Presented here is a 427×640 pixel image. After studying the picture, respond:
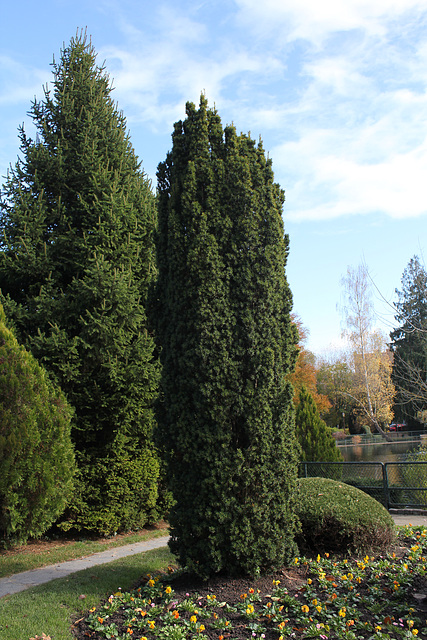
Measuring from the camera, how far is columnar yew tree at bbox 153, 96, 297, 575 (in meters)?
4.70

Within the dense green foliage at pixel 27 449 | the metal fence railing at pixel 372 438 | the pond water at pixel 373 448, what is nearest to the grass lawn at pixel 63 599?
the dense green foliage at pixel 27 449

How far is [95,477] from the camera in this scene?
8.62m

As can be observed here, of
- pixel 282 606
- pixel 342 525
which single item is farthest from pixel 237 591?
pixel 342 525

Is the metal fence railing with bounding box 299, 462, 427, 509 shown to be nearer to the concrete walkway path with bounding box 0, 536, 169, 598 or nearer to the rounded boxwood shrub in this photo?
the rounded boxwood shrub

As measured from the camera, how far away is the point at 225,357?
484 centimetres

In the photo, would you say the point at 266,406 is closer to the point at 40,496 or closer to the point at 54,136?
the point at 40,496

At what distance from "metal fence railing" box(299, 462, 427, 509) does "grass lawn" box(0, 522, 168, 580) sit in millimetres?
3903

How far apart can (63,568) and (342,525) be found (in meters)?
3.72

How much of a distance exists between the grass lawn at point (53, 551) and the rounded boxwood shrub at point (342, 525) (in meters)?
3.61

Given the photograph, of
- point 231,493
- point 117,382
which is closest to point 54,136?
point 117,382

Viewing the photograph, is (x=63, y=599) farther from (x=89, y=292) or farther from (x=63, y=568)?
(x=89, y=292)

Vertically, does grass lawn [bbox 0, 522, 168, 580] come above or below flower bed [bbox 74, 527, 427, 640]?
below

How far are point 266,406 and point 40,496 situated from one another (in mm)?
Result: 4253

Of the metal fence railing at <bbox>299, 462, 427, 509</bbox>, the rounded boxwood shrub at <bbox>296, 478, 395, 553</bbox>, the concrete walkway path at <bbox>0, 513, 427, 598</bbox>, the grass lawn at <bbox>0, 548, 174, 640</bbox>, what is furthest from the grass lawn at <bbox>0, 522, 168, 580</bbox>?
the metal fence railing at <bbox>299, 462, 427, 509</bbox>
